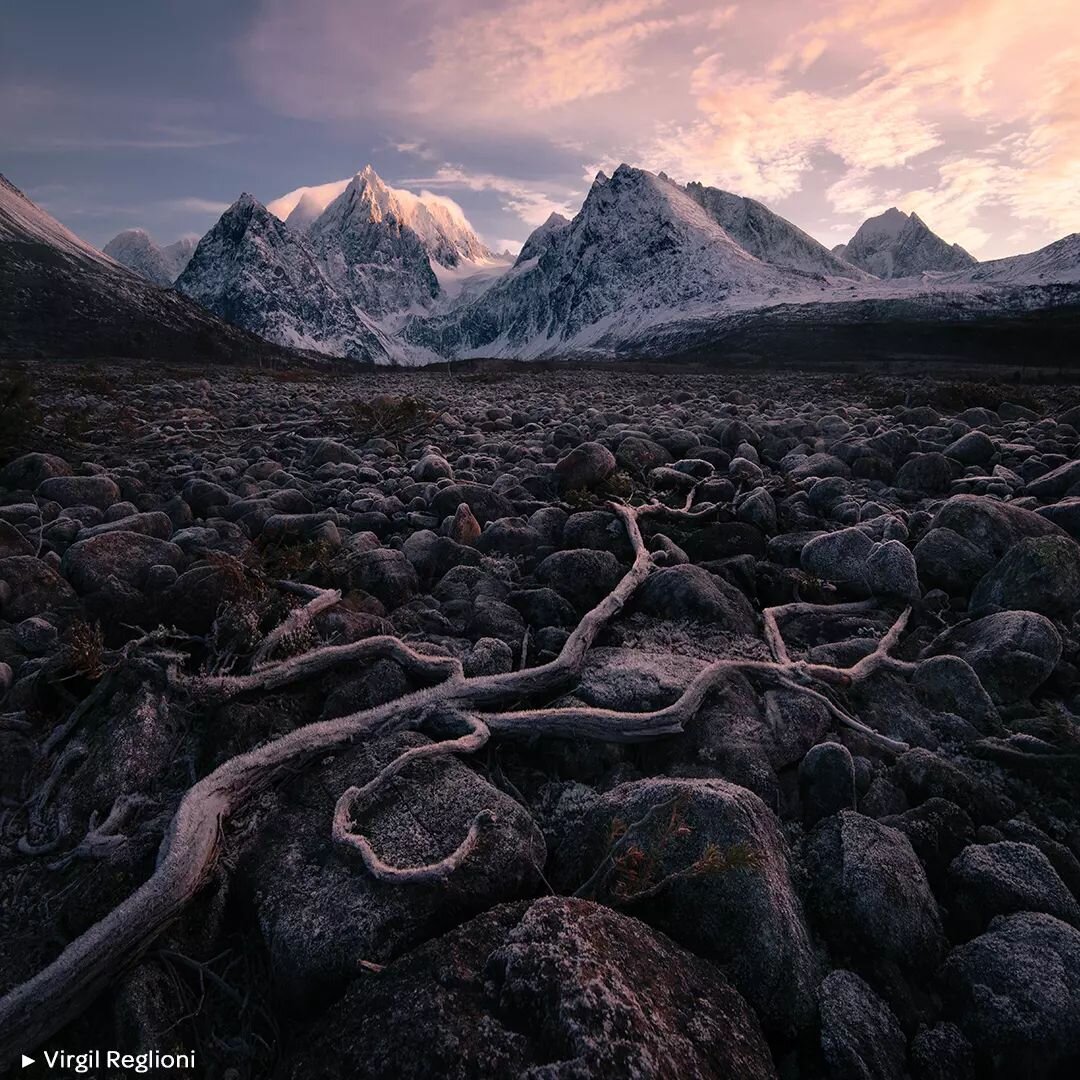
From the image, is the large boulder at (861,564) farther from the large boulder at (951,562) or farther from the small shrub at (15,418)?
the small shrub at (15,418)

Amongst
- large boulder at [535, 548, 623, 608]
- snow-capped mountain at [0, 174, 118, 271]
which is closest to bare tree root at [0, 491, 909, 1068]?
large boulder at [535, 548, 623, 608]

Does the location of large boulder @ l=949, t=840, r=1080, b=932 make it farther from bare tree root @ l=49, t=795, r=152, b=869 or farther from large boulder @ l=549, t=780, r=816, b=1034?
bare tree root @ l=49, t=795, r=152, b=869

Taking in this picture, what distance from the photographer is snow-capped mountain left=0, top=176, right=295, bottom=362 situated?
171 ft

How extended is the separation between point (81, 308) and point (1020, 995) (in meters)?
76.6

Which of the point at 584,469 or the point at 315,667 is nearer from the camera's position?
the point at 315,667

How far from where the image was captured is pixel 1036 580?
4238 mm

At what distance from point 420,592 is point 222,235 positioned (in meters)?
208

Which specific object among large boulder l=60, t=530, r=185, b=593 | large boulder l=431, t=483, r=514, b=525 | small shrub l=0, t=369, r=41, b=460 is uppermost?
small shrub l=0, t=369, r=41, b=460

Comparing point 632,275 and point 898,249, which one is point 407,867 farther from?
point 898,249

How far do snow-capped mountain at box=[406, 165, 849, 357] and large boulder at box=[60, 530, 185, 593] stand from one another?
98639 millimetres

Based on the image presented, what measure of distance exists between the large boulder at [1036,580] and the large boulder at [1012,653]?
484 mm

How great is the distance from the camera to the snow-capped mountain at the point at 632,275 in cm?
10000

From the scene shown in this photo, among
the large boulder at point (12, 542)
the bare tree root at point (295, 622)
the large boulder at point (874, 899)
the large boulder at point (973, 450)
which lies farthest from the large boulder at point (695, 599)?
the large boulder at point (973, 450)

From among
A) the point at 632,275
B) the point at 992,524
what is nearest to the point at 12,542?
the point at 992,524
